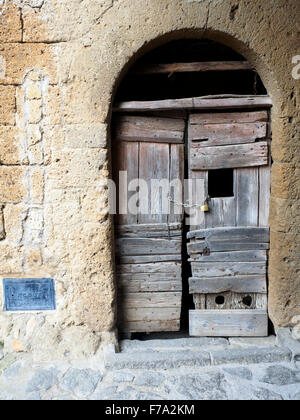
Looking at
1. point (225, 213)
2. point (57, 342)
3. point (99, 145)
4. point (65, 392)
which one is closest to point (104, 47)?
point (99, 145)

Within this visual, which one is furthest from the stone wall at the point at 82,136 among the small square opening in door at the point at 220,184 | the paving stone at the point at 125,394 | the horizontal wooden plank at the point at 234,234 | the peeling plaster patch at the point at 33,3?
the small square opening in door at the point at 220,184

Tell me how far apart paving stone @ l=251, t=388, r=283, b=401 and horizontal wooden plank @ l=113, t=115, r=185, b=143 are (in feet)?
6.77

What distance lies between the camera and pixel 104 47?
8.73 feet

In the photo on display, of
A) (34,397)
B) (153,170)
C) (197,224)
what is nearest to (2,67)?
(153,170)

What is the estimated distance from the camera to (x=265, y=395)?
243 centimetres

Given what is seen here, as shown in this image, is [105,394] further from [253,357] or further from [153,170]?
[153,170]

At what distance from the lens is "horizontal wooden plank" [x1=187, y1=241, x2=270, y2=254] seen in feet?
10.0

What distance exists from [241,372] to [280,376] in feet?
0.95

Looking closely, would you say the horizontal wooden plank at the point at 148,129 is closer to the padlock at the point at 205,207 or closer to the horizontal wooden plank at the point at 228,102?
the horizontal wooden plank at the point at 228,102

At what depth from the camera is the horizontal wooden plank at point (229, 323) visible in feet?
10.2

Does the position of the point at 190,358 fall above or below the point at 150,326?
below

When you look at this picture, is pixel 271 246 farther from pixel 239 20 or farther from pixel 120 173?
pixel 239 20

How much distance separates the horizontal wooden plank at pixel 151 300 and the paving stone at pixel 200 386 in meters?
0.67

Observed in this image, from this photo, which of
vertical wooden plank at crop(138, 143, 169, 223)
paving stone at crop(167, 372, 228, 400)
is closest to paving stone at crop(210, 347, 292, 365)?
paving stone at crop(167, 372, 228, 400)
